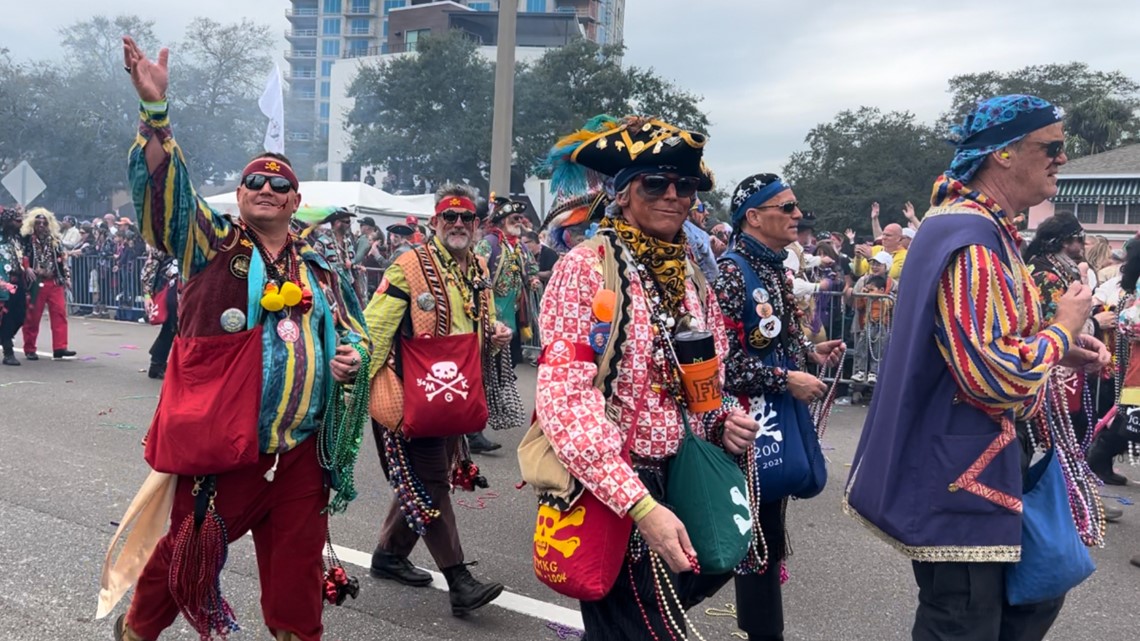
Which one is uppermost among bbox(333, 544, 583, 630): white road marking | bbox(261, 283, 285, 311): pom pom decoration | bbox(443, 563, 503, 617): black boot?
bbox(261, 283, 285, 311): pom pom decoration

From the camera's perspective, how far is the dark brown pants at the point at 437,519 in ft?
14.5

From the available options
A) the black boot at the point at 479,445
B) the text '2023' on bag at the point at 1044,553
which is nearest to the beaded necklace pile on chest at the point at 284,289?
the text '2023' on bag at the point at 1044,553

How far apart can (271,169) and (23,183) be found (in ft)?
69.5

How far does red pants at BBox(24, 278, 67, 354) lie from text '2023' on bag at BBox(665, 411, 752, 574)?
37.1 ft

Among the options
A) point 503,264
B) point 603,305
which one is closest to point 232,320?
point 603,305

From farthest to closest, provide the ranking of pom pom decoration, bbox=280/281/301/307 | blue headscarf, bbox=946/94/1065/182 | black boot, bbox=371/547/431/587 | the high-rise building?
the high-rise building, black boot, bbox=371/547/431/587, pom pom decoration, bbox=280/281/301/307, blue headscarf, bbox=946/94/1065/182

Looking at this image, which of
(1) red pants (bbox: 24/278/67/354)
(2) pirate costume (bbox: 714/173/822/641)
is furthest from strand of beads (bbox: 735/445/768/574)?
(1) red pants (bbox: 24/278/67/354)

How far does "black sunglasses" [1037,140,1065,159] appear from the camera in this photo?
108 inches

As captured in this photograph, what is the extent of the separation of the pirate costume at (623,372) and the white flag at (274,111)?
39.7 feet

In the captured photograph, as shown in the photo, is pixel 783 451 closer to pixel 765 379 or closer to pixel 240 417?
pixel 765 379

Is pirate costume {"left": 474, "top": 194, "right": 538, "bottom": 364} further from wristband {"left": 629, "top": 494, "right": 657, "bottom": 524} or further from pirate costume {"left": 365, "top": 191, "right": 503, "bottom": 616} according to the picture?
wristband {"left": 629, "top": 494, "right": 657, "bottom": 524}

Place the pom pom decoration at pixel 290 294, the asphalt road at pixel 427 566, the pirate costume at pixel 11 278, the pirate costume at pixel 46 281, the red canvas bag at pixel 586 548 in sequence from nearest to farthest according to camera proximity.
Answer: the red canvas bag at pixel 586 548 → the pom pom decoration at pixel 290 294 → the asphalt road at pixel 427 566 → the pirate costume at pixel 11 278 → the pirate costume at pixel 46 281

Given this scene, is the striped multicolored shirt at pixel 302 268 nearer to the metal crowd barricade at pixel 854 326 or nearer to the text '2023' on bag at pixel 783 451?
the text '2023' on bag at pixel 783 451

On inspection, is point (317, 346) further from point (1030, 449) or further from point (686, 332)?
point (1030, 449)
